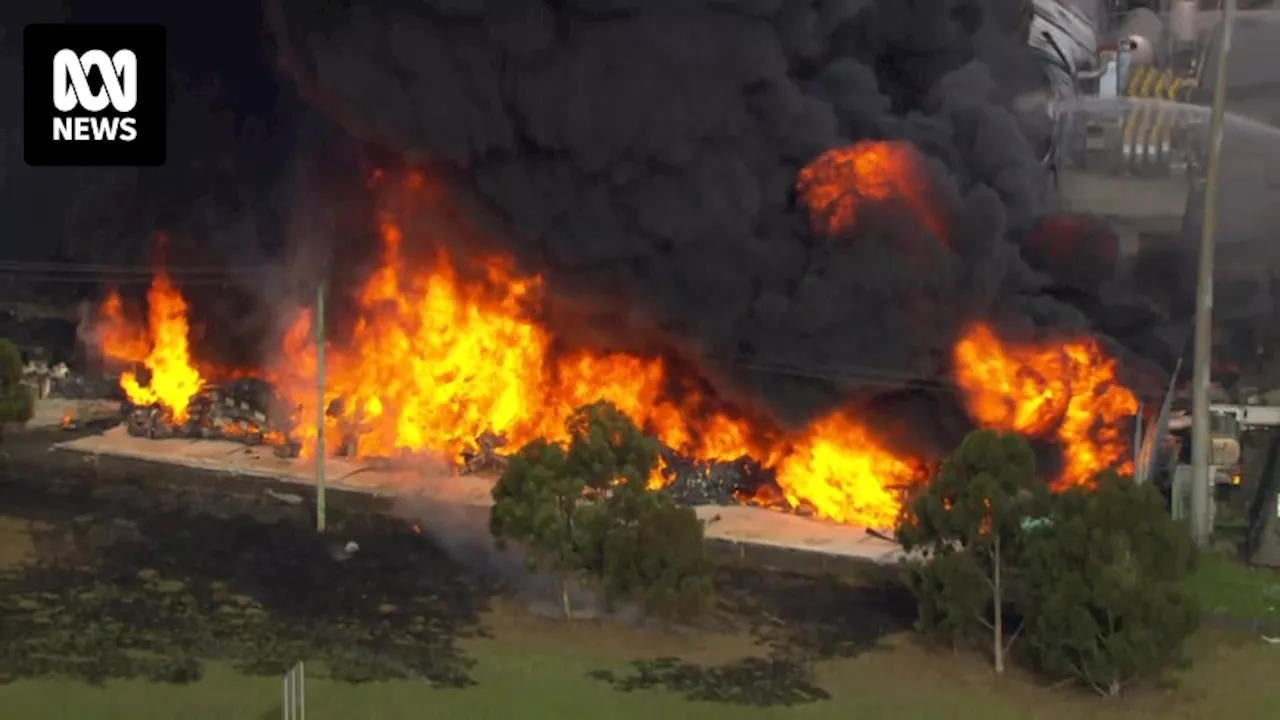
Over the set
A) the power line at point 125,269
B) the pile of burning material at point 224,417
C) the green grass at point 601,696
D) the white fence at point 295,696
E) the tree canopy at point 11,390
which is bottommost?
the green grass at point 601,696

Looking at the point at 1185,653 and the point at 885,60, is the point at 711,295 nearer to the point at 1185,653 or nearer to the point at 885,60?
the point at 885,60

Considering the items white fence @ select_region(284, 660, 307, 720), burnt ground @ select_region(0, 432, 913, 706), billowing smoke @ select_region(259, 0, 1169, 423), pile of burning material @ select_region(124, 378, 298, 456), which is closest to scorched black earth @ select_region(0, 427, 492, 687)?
burnt ground @ select_region(0, 432, 913, 706)

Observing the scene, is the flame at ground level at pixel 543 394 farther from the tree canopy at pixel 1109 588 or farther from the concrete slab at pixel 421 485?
the tree canopy at pixel 1109 588

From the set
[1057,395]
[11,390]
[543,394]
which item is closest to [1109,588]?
[1057,395]

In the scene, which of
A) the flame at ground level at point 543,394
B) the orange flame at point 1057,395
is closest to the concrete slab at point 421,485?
the flame at ground level at point 543,394

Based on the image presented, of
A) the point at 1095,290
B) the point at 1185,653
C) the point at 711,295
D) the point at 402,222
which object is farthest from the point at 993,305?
the point at 402,222
